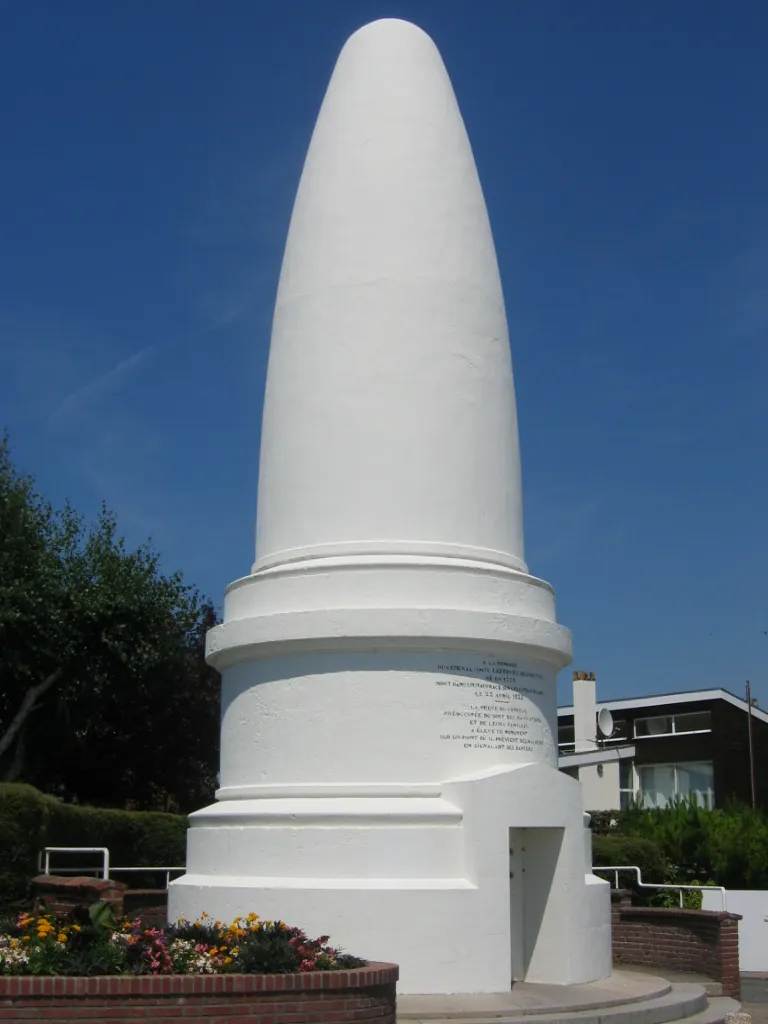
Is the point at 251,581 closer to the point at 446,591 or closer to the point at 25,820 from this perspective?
the point at 446,591

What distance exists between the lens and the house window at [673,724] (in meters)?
43.5

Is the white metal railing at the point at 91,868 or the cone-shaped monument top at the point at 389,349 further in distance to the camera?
the white metal railing at the point at 91,868

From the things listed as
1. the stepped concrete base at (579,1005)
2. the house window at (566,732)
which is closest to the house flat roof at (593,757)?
the stepped concrete base at (579,1005)

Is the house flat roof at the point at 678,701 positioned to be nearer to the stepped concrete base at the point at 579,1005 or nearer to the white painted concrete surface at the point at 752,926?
the white painted concrete surface at the point at 752,926

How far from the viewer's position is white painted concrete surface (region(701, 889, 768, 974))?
81.9ft

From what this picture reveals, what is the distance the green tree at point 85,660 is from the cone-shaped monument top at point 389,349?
13184 millimetres

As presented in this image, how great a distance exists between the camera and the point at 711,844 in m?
26.9

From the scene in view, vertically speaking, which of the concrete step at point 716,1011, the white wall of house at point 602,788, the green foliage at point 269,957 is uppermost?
the white wall of house at point 602,788

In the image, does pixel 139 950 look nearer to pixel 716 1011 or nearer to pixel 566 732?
pixel 716 1011

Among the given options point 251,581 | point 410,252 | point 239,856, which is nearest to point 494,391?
point 410,252

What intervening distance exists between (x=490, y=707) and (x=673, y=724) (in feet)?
103

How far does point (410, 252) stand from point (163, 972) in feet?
32.3

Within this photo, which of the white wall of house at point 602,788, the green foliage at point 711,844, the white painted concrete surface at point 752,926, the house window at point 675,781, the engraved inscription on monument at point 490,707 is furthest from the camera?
the house window at point 675,781

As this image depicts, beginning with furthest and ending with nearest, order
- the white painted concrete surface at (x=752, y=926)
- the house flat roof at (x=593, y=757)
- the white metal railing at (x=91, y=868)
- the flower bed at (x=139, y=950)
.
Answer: the house flat roof at (x=593, y=757) < the white painted concrete surface at (x=752, y=926) < the white metal railing at (x=91, y=868) < the flower bed at (x=139, y=950)
